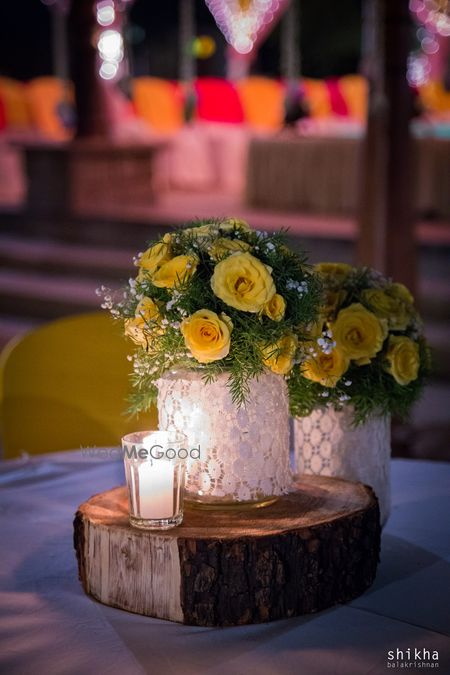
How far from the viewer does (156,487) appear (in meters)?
1.14

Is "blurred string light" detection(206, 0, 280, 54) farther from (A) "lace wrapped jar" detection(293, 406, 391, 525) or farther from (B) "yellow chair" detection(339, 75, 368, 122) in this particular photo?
(A) "lace wrapped jar" detection(293, 406, 391, 525)

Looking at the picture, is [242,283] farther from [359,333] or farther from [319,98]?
[319,98]

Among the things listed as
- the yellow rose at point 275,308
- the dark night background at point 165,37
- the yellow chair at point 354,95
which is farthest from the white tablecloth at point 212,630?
the dark night background at point 165,37

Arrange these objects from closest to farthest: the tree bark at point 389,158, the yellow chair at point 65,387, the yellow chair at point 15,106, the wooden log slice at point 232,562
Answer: the wooden log slice at point 232,562
the yellow chair at point 65,387
the tree bark at point 389,158
the yellow chair at point 15,106

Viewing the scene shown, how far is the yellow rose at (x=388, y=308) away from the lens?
134cm

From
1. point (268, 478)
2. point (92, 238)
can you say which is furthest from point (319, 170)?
point (268, 478)

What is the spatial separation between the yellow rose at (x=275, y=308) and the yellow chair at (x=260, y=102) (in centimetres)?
1005

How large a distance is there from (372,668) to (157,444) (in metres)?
0.33

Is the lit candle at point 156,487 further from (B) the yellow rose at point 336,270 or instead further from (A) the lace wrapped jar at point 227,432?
(B) the yellow rose at point 336,270

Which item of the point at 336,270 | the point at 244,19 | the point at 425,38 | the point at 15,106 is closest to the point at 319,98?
the point at 244,19

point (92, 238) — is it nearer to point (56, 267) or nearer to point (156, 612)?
point (56, 267)

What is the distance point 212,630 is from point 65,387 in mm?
1199

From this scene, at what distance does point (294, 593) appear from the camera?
3.76 ft

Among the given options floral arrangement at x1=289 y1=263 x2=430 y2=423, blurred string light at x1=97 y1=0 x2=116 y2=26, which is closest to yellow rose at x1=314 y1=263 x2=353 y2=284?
floral arrangement at x1=289 y1=263 x2=430 y2=423
